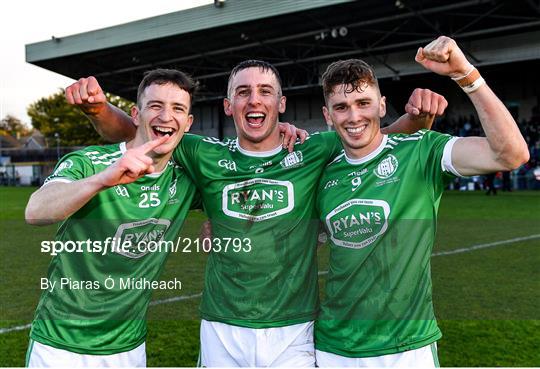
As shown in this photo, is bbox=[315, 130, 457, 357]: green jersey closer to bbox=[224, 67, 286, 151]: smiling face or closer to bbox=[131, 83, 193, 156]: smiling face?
bbox=[224, 67, 286, 151]: smiling face

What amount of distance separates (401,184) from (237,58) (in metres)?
25.3

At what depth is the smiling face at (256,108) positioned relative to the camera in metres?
2.90

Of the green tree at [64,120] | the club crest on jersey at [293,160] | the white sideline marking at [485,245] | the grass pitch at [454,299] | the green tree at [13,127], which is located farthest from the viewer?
the green tree at [13,127]

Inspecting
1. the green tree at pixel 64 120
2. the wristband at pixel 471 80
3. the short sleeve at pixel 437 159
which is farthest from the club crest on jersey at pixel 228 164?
the green tree at pixel 64 120

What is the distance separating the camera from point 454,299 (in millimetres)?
5680

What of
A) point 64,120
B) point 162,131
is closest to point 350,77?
point 162,131

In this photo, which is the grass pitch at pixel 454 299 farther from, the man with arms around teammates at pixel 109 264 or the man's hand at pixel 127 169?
the man's hand at pixel 127 169

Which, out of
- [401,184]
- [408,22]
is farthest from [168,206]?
[408,22]

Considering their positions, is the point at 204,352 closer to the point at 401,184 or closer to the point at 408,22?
the point at 401,184

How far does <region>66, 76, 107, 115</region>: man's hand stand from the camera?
2.76 meters

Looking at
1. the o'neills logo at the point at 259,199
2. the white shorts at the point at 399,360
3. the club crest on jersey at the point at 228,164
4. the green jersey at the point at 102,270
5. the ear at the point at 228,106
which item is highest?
the ear at the point at 228,106

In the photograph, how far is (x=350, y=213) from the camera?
8.45ft

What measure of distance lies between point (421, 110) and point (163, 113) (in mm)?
1308

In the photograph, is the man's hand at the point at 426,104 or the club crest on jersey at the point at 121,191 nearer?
the club crest on jersey at the point at 121,191
